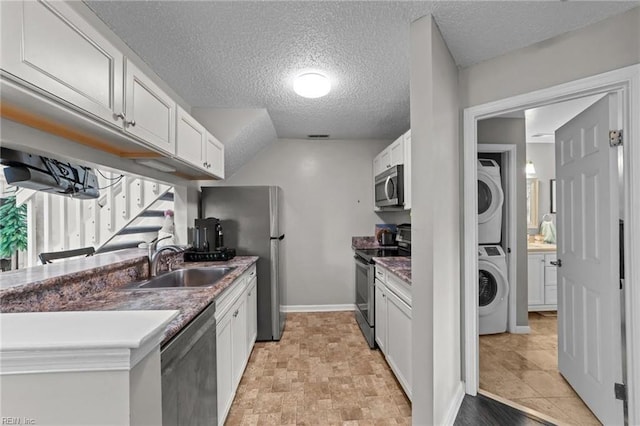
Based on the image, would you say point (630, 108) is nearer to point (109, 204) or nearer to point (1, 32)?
point (1, 32)

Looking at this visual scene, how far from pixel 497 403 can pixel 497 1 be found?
2492 millimetres

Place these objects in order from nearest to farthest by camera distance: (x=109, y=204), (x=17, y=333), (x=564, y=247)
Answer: (x=17, y=333) → (x=564, y=247) → (x=109, y=204)

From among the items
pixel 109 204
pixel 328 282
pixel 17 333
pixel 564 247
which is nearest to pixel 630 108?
pixel 564 247

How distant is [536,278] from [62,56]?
4798 millimetres

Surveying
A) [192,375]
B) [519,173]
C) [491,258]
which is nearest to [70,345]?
[192,375]

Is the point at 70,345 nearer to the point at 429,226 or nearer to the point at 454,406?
the point at 429,226

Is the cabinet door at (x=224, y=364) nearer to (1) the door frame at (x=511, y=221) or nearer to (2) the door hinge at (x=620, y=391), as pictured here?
(2) the door hinge at (x=620, y=391)

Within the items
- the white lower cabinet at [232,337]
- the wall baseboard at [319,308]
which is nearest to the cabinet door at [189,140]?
the white lower cabinet at [232,337]

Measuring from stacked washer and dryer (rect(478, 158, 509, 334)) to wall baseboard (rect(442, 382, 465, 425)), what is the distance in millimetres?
1322


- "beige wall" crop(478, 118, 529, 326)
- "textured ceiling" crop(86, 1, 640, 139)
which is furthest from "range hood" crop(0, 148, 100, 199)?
"beige wall" crop(478, 118, 529, 326)

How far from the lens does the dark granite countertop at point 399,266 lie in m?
1.98

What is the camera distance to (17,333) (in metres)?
0.65

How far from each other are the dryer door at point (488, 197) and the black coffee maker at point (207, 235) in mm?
2865

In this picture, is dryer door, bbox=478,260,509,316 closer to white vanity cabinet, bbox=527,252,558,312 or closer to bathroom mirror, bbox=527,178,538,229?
white vanity cabinet, bbox=527,252,558,312
